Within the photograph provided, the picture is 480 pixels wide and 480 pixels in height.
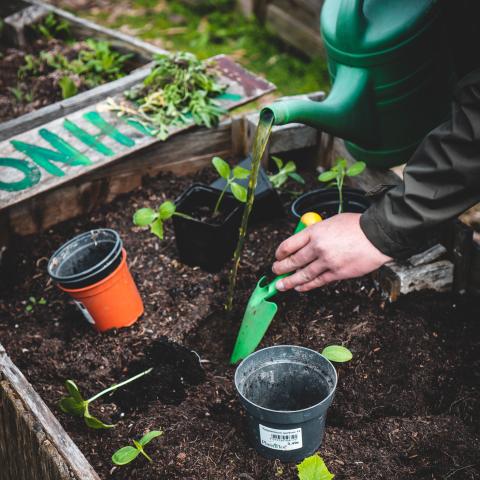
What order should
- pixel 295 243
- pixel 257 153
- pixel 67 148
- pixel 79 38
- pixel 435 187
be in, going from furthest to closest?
1. pixel 79 38
2. pixel 67 148
3. pixel 257 153
4. pixel 295 243
5. pixel 435 187

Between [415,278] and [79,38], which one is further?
[79,38]

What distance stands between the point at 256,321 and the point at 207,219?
1.88 ft

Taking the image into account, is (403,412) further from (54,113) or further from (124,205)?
(54,113)

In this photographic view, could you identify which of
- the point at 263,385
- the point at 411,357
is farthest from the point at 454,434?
the point at 263,385

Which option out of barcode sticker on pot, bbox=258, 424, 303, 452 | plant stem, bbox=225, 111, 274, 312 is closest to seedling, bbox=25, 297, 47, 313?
plant stem, bbox=225, 111, 274, 312

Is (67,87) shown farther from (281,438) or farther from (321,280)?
(281,438)

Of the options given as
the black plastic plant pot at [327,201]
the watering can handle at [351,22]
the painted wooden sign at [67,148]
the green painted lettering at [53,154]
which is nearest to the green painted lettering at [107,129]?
the painted wooden sign at [67,148]

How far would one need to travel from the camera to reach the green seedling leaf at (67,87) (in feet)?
10.2

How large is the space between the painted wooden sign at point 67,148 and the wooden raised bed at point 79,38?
0.15 m

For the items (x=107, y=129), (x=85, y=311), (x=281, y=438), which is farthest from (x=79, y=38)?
(x=281, y=438)

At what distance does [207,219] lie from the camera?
91.3 inches

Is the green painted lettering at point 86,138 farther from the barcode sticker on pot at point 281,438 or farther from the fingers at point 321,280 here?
the barcode sticker on pot at point 281,438

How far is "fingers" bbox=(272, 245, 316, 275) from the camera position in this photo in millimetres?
1647

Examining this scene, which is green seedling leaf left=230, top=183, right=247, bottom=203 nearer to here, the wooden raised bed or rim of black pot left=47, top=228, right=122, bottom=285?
rim of black pot left=47, top=228, right=122, bottom=285
